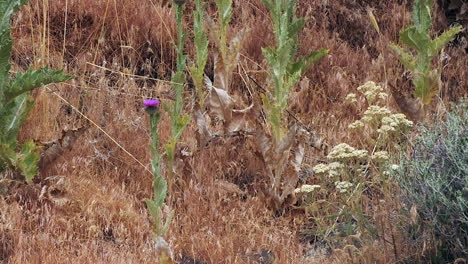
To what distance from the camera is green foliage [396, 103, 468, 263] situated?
2742 millimetres

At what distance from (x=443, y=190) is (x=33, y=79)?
174 cm

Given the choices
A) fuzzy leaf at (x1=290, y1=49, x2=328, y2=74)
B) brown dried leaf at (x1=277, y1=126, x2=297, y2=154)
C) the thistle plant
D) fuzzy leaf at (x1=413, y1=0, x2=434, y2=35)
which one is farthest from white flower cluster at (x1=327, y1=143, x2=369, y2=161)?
fuzzy leaf at (x1=413, y1=0, x2=434, y2=35)

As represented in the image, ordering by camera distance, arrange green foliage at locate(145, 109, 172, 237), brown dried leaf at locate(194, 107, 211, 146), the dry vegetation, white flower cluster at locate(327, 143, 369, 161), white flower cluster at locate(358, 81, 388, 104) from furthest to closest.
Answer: brown dried leaf at locate(194, 107, 211, 146), white flower cluster at locate(358, 81, 388, 104), the dry vegetation, white flower cluster at locate(327, 143, 369, 161), green foliage at locate(145, 109, 172, 237)

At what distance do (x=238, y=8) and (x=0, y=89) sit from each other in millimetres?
2296

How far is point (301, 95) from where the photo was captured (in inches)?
176

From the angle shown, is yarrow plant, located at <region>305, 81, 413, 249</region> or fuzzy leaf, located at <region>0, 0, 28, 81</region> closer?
yarrow plant, located at <region>305, 81, 413, 249</region>

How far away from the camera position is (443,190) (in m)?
2.80

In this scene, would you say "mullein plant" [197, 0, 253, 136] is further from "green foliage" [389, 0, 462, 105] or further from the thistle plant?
"green foliage" [389, 0, 462, 105]

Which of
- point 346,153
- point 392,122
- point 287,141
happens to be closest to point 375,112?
point 392,122

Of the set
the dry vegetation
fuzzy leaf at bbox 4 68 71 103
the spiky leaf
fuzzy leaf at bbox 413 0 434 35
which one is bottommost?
the dry vegetation

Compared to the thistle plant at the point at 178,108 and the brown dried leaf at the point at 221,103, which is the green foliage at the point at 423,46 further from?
the thistle plant at the point at 178,108

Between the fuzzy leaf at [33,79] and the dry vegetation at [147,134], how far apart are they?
18.3 inches

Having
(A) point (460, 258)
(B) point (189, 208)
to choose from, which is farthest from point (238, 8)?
(A) point (460, 258)

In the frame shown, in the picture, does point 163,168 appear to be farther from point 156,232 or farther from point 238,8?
point 238,8
